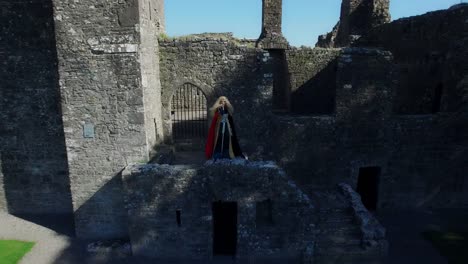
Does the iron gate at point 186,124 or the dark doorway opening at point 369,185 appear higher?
the iron gate at point 186,124

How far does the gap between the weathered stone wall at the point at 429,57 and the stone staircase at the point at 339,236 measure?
4.68 meters

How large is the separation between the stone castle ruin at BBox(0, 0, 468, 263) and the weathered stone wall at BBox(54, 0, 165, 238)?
0.03m

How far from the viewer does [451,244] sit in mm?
8906

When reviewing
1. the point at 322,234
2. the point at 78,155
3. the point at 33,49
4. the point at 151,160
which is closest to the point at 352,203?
the point at 322,234

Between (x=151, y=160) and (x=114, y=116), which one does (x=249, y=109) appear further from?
(x=114, y=116)

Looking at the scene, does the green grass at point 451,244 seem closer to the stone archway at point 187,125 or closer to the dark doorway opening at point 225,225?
the dark doorway opening at point 225,225

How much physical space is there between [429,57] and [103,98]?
10494mm

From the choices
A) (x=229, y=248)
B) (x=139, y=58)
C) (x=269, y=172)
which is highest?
(x=139, y=58)

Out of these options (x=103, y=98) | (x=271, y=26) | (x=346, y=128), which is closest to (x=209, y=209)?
(x=103, y=98)

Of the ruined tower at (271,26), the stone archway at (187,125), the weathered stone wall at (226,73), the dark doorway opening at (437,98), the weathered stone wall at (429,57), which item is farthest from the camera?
the ruined tower at (271,26)

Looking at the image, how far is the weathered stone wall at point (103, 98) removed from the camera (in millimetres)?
7613

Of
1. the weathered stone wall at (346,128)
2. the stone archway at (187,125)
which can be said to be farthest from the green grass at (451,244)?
the stone archway at (187,125)

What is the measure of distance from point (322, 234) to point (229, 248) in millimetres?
2510

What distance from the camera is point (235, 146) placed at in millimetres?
8375
